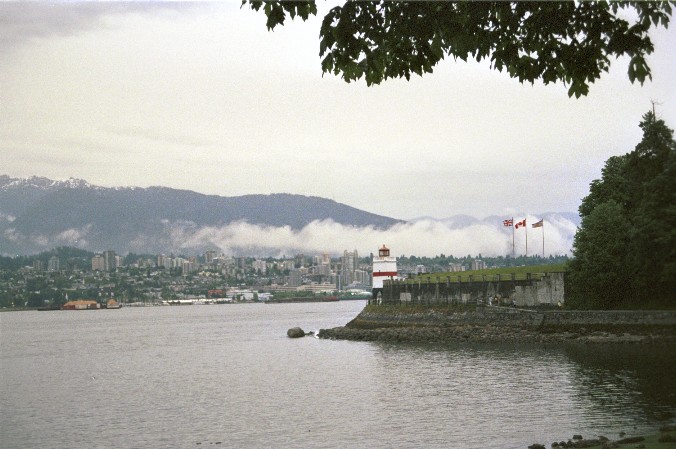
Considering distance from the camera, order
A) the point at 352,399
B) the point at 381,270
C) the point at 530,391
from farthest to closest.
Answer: the point at 381,270 < the point at 352,399 < the point at 530,391

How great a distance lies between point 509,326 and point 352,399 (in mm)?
25850

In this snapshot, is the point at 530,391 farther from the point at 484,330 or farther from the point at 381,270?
the point at 381,270

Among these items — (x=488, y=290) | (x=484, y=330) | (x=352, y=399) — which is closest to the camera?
Result: (x=352, y=399)

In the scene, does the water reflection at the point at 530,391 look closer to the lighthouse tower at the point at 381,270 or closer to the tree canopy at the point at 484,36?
the tree canopy at the point at 484,36

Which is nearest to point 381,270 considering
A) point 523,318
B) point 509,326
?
point 509,326

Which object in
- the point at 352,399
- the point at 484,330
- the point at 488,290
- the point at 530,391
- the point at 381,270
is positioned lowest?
the point at 352,399

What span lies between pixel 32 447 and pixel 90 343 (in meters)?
69.3

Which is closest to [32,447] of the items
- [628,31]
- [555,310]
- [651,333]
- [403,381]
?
[403,381]

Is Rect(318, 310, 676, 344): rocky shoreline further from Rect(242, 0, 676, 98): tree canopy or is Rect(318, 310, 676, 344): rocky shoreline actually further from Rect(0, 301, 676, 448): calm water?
Rect(242, 0, 676, 98): tree canopy

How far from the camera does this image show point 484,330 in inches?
2463

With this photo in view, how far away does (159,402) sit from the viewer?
135ft

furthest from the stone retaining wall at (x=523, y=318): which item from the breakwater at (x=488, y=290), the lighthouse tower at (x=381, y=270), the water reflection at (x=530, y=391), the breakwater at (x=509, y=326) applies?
the lighthouse tower at (x=381, y=270)

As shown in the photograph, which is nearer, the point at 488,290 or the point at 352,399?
the point at 352,399

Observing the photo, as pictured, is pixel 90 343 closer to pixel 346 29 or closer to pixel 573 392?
pixel 573 392
